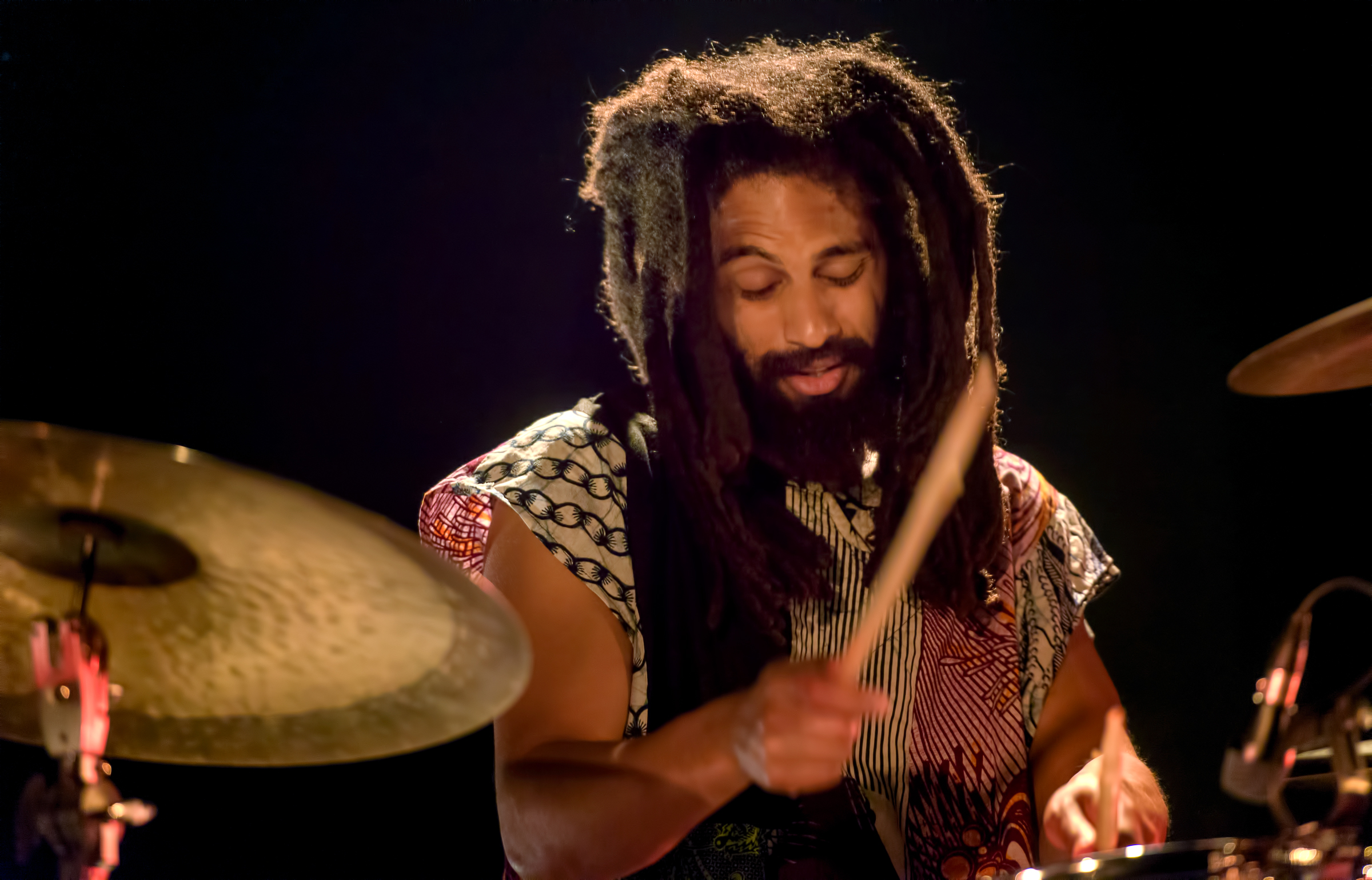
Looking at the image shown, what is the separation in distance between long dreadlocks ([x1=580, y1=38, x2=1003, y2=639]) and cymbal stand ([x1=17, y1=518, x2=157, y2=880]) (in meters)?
0.66

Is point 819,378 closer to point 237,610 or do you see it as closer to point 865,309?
point 865,309

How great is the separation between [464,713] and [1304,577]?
1606mm

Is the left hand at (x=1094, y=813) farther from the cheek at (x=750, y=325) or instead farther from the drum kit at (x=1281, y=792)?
the cheek at (x=750, y=325)

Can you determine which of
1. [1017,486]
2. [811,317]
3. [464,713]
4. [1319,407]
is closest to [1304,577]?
[1319,407]

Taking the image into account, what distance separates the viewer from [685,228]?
1.28 metres

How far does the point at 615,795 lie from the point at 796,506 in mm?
453

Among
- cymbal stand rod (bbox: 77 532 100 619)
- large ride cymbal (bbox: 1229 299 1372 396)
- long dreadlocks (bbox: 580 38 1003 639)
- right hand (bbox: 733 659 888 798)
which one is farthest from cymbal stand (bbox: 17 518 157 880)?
large ride cymbal (bbox: 1229 299 1372 396)

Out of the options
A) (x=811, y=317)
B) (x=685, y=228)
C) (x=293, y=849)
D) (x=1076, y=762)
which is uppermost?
(x=685, y=228)

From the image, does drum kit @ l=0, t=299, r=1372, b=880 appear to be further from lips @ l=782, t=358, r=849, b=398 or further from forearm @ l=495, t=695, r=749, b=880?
lips @ l=782, t=358, r=849, b=398

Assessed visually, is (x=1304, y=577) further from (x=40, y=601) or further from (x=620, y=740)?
(x=40, y=601)

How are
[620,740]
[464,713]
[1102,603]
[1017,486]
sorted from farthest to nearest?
[1102,603]
[1017,486]
[620,740]
[464,713]

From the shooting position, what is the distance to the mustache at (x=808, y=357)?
4.10ft

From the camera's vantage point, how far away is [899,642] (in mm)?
1229

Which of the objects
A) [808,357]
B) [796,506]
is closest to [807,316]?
[808,357]
